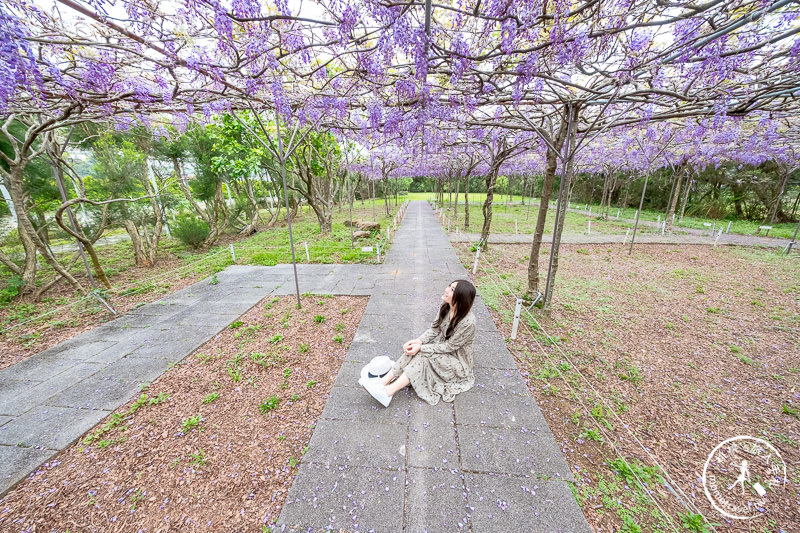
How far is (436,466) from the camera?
208 cm

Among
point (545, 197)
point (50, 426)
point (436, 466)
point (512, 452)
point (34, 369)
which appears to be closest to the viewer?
point (436, 466)

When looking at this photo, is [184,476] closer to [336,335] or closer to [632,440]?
[336,335]

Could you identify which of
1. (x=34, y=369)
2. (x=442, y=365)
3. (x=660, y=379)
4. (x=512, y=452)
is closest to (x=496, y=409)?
(x=512, y=452)

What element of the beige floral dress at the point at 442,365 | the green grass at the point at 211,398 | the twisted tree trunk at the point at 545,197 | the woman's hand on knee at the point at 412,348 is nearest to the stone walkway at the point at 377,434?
the beige floral dress at the point at 442,365

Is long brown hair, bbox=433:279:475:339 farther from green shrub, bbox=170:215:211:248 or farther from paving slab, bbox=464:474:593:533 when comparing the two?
green shrub, bbox=170:215:211:248

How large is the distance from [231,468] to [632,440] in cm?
345

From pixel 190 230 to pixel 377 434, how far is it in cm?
1043

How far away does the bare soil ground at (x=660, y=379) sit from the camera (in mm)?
1957

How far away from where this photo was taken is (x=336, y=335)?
156 inches

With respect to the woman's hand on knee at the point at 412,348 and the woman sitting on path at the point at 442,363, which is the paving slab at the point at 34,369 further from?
the woman's hand on knee at the point at 412,348

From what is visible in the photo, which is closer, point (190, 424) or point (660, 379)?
point (190, 424)

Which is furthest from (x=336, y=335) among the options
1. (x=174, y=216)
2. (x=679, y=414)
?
(x=174, y=216)

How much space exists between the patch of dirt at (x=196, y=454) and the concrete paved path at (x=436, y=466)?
0.24m

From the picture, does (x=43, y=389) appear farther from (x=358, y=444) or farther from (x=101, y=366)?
(x=358, y=444)
